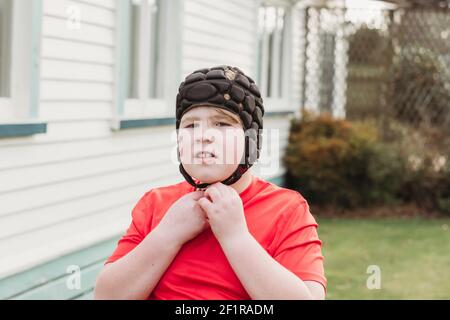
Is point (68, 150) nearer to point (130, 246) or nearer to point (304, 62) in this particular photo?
point (130, 246)

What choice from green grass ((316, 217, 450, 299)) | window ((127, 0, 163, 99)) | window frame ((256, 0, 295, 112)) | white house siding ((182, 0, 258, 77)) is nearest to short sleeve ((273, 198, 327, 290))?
window ((127, 0, 163, 99))

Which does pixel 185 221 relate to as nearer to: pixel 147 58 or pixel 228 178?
pixel 228 178

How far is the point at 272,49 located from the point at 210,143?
9.55 metres

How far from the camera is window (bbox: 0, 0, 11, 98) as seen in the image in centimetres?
446

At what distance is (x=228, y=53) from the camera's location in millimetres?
8797

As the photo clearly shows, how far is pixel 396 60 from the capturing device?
11.6m

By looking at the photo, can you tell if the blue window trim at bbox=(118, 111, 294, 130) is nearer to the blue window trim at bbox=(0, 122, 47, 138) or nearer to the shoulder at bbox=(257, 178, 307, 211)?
the blue window trim at bbox=(0, 122, 47, 138)

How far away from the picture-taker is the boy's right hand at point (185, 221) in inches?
68.3

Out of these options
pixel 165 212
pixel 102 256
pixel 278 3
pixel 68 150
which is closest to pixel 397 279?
pixel 102 256

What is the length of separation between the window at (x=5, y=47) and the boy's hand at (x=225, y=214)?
118 inches

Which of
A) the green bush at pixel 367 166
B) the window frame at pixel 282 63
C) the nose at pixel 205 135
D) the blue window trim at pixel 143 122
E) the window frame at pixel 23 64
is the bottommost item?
the green bush at pixel 367 166

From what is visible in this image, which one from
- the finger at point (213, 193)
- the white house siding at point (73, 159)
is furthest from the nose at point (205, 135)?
the white house siding at point (73, 159)

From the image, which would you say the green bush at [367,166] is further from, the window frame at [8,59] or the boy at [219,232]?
the boy at [219,232]

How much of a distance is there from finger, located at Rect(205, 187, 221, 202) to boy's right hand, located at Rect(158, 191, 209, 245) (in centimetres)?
4
